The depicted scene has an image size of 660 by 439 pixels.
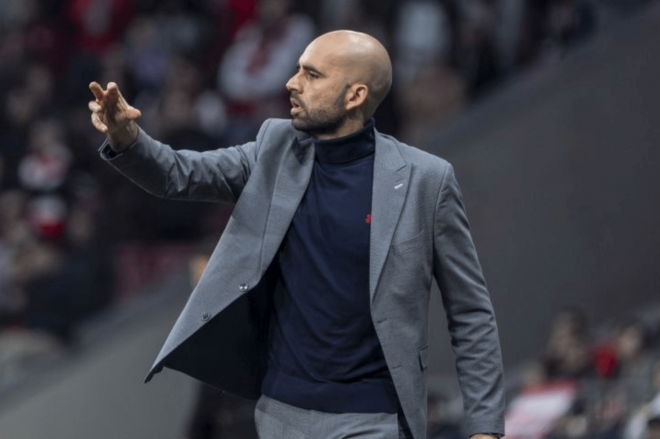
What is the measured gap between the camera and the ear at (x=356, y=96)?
178 inches

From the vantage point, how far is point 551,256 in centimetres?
1122

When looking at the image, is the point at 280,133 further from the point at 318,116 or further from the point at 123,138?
the point at 123,138

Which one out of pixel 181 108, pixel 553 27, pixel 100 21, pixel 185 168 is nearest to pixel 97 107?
pixel 185 168

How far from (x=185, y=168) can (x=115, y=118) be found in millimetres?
315

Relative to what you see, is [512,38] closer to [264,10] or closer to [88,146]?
[264,10]

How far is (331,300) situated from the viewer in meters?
4.51

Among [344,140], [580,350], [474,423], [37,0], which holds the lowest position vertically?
[580,350]

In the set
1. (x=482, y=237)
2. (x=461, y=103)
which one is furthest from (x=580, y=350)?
(x=461, y=103)

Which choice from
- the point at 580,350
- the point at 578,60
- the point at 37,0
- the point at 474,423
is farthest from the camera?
the point at 37,0

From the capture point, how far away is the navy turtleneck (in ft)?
14.7

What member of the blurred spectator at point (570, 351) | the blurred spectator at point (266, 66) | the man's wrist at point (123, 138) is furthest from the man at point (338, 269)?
the blurred spectator at point (266, 66)

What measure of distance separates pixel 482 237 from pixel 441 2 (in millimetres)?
1846

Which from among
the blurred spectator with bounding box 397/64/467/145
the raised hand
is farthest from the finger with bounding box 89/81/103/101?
the blurred spectator with bounding box 397/64/467/145

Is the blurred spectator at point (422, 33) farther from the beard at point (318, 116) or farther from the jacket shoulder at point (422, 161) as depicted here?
the beard at point (318, 116)
